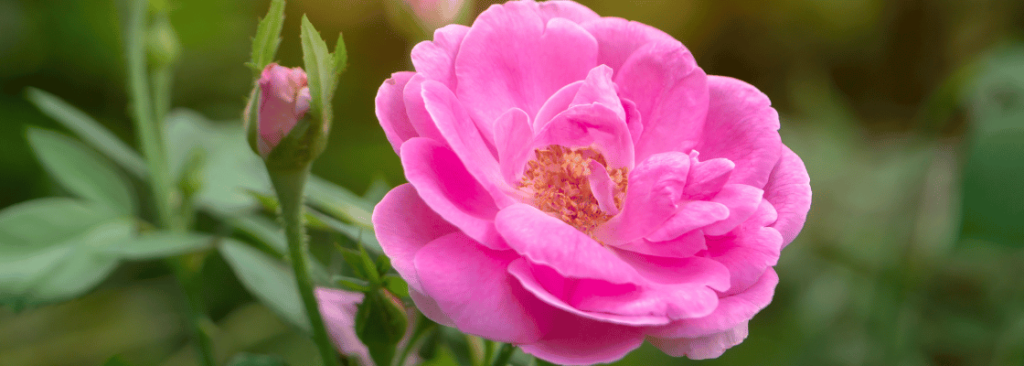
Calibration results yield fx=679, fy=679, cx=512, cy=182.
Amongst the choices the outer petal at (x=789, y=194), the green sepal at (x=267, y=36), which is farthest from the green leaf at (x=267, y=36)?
the outer petal at (x=789, y=194)

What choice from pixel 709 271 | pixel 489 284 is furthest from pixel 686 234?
pixel 489 284

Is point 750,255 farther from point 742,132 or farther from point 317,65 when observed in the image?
point 317,65

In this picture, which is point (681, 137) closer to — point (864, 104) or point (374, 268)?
point (374, 268)

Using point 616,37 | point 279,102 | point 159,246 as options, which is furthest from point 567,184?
point 159,246

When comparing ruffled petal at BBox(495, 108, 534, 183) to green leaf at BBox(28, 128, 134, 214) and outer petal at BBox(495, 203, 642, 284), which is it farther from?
green leaf at BBox(28, 128, 134, 214)

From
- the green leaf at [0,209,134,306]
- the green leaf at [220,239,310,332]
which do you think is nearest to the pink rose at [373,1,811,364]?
the green leaf at [220,239,310,332]

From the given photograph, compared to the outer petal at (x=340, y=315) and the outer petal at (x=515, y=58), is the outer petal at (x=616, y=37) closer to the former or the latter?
the outer petal at (x=515, y=58)
